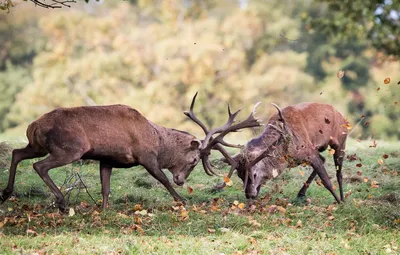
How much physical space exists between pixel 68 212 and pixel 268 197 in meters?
2.98

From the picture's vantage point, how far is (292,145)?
34.5 ft

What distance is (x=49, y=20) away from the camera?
38.2 metres

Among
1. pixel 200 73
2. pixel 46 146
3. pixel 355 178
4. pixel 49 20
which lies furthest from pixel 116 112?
pixel 49 20

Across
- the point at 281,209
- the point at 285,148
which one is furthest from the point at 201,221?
the point at 285,148

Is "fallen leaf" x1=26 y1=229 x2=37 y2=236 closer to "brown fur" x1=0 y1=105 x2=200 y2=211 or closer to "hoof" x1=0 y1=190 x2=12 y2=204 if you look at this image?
"brown fur" x1=0 y1=105 x2=200 y2=211

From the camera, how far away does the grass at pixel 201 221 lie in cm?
740

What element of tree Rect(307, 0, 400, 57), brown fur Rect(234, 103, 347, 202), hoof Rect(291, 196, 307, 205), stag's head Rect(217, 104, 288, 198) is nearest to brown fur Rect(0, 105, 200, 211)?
stag's head Rect(217, 104, 288, 198)

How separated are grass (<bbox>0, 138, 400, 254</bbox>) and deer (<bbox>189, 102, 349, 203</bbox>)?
1.11 ft

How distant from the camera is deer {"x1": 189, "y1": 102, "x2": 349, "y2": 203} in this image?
1052 centimetres

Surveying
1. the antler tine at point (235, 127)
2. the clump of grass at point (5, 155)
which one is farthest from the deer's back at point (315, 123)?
the clump of grass at point (5, 155)

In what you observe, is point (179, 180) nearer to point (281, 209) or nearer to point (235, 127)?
point (235, 127)

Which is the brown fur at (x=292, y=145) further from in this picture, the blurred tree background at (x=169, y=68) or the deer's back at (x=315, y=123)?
the blurred tree background at (x=169, y=68)

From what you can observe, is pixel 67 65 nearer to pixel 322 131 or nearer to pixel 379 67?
pixel 379 67

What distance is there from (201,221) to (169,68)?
1028 inches
